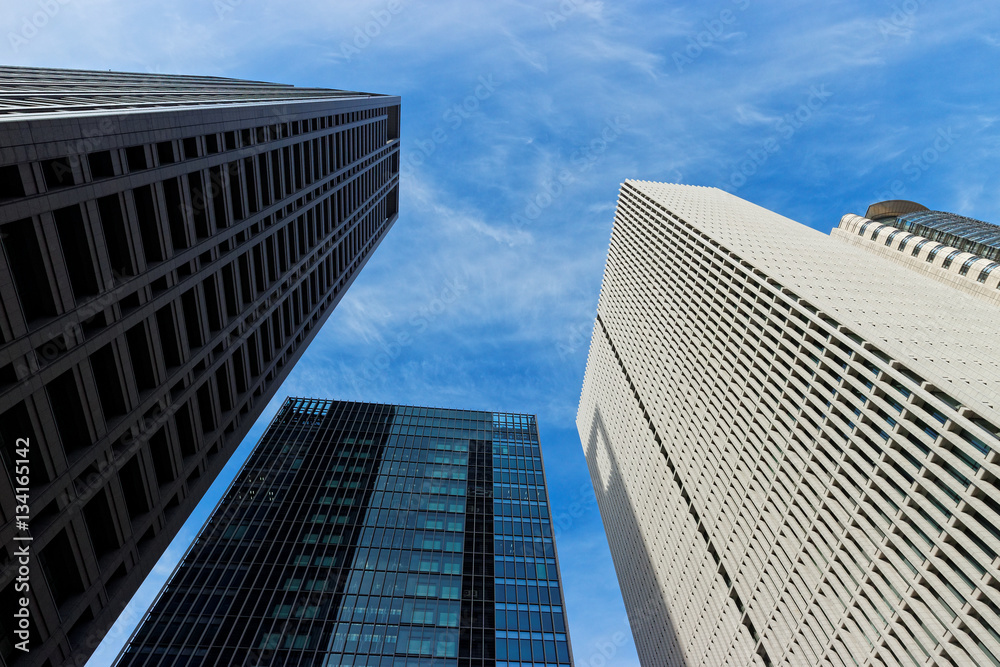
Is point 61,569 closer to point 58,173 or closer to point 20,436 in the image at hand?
point 20,436

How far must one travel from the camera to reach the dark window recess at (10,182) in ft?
52.4

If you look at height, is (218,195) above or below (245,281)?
above

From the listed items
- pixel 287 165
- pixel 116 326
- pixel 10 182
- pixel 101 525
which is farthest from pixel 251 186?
pixel 101 525

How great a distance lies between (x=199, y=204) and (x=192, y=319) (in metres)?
6.89

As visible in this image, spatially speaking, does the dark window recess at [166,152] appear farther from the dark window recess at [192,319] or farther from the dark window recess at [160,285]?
the dark window recess at [192,319]

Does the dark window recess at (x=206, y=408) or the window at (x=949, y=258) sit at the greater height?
the window at (x=949, y=258)

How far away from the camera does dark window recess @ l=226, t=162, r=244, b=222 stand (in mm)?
32406

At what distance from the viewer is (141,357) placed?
24875 mm

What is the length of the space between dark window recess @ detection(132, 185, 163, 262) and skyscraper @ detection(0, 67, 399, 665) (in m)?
0.07

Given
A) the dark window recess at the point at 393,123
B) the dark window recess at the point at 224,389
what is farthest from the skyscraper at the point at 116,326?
the dark window recess at the point at 393,123

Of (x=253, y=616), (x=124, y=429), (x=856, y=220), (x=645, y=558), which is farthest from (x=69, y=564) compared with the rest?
(x=856, y=220)

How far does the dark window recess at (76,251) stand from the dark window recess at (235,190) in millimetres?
13415

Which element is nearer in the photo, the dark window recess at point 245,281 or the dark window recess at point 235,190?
the dark window recess at point 235,190

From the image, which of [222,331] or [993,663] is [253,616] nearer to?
[222,331]
